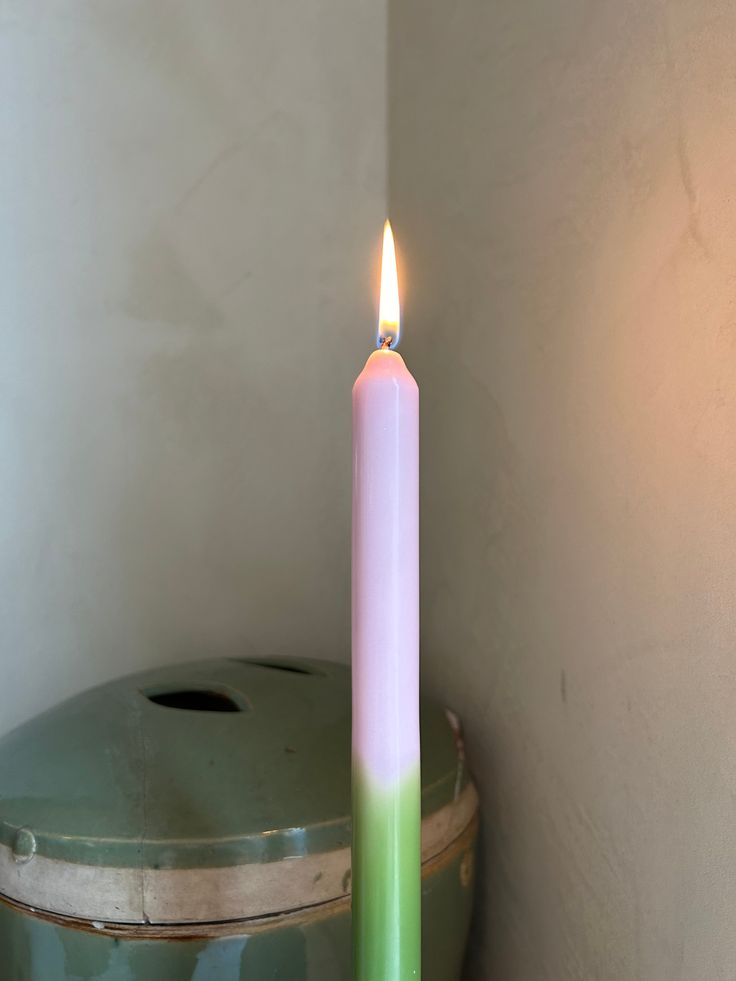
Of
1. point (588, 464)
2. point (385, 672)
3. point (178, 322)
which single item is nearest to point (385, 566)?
point (385, 672)

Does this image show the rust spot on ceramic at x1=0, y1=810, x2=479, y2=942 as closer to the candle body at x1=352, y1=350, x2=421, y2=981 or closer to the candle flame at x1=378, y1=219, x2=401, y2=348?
the candle body at x1=352, y1=350, x2=421, y2=981

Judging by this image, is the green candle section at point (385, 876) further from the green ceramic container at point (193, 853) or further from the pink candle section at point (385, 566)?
the green ceramic container at point (193, 853)

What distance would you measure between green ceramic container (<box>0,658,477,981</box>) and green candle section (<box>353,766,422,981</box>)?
0.12 meters

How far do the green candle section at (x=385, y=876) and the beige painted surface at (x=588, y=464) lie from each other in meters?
0.13

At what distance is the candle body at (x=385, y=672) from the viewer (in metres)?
0.23

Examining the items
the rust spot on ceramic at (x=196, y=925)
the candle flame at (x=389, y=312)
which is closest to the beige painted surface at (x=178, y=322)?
the rust spot on ceramic at (x=196, y=925)

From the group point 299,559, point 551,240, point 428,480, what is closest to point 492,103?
point 551,240

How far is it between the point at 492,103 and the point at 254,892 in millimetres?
419

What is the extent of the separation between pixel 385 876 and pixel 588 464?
0.21 m

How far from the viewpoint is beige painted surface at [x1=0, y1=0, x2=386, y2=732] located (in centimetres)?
56

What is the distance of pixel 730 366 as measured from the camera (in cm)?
29

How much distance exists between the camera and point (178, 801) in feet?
1.20

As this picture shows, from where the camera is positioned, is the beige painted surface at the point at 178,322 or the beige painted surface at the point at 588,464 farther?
the beige painted surface at the point at 178,322

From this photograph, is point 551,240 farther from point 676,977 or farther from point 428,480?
point 676,977
